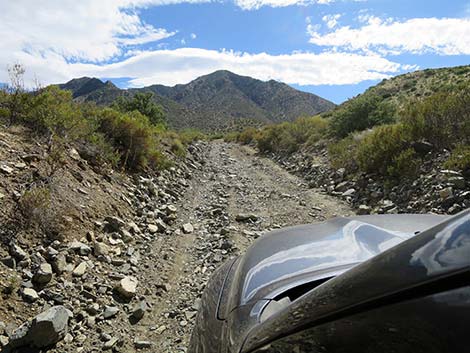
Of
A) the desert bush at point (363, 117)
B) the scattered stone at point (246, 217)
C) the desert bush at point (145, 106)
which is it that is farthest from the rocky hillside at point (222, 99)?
the scattered stone at point (246, 217)

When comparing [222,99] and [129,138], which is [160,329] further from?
[222,99]

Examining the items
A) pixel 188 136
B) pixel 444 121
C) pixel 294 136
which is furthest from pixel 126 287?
pixel 188 136

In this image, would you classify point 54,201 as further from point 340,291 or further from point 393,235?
point 340,291

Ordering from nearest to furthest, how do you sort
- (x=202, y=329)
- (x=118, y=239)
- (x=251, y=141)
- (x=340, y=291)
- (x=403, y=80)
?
1. (x=340, y=291)
2. (x=202, y=329)
3. (x=118, y=239)
4. (x=251, y=141)
5. (x=403, y=80)

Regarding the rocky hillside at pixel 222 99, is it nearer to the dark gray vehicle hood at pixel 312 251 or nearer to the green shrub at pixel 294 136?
the green shrub at pixel 294 136

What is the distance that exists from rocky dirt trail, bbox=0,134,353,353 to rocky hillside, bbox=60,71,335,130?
7088 cm

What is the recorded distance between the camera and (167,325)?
12.8 feet

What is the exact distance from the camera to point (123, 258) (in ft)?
16.9

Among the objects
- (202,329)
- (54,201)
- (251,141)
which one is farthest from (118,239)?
(251,141)

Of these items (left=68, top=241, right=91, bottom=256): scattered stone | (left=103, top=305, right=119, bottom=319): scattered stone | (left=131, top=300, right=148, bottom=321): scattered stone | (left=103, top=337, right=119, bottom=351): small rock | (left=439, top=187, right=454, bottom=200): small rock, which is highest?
(left=439, top=187, right=454, bottom=200): small rock

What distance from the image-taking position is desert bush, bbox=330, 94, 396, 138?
50.8ft

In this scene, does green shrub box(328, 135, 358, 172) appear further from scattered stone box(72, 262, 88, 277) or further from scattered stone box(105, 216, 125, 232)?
scattered stone box(72, 262, 88, 277)

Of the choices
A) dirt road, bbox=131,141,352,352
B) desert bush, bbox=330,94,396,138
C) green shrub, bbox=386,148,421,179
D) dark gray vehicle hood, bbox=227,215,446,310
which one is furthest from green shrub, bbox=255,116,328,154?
dark gray vehicle hood, bbox=227,215,446,310

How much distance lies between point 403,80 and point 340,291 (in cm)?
4630
